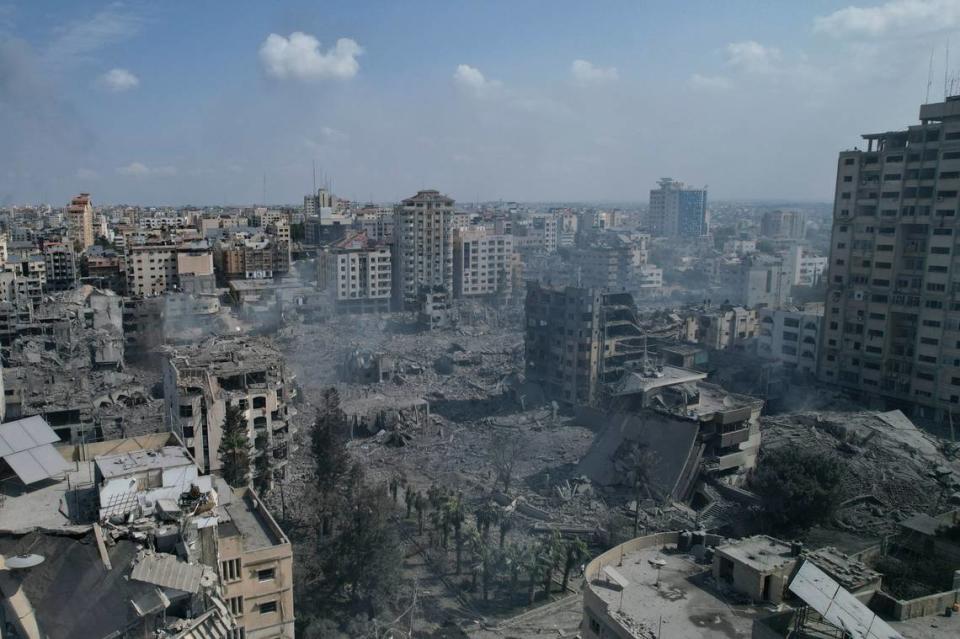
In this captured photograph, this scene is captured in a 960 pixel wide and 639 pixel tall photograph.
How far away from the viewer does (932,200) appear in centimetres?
1894

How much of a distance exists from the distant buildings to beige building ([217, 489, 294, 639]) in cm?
7068

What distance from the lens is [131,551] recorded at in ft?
16.4

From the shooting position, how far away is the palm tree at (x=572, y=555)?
1165cm

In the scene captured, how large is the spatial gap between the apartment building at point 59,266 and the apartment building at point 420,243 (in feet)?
51.7

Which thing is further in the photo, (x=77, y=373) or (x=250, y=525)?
(x=77, y=373)

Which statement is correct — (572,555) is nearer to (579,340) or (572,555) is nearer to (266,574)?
(266,574)

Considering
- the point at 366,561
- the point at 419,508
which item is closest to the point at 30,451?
the point at 366,561

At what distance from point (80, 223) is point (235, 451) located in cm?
4514

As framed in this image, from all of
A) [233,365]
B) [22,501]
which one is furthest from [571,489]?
[22,501]

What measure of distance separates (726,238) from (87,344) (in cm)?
5328

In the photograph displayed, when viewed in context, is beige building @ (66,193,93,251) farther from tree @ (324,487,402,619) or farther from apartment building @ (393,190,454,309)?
tree @ (324,487,402,619)

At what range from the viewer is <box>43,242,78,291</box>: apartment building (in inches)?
1368

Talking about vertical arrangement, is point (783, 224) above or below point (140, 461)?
above

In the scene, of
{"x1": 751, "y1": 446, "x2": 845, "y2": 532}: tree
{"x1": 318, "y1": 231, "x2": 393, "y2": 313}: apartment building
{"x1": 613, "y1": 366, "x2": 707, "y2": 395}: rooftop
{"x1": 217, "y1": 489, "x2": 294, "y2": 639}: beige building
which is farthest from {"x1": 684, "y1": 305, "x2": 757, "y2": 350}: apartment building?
{"x1": 217, "y1": 489, "x2": 294, "y2": 639}: beige building
